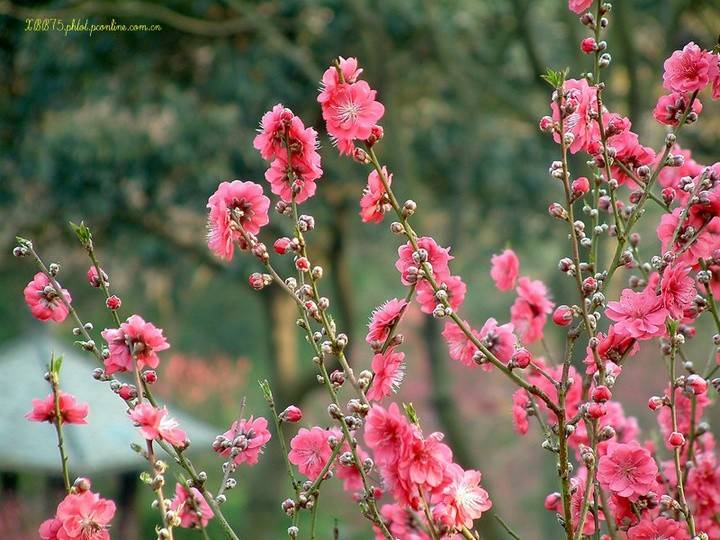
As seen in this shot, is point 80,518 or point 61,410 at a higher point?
point 61,410

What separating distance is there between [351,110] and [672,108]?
0.45 meters

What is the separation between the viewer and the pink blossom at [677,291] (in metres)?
1.17

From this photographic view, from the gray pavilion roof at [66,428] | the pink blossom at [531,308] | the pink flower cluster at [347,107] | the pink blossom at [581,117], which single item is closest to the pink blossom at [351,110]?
the pink flower cluster at [347,107]

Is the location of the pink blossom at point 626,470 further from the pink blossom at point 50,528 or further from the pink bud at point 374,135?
the pink blossom at point 50,528

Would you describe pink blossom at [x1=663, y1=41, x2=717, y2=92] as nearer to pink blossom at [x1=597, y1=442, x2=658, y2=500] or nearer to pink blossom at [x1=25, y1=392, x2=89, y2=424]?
pink blossom at [x1=597, y1=442, x2=658, y2=500]

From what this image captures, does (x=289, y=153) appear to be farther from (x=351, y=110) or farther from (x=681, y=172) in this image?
(x=681, y=172)

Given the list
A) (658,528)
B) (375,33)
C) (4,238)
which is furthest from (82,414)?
(4,238)

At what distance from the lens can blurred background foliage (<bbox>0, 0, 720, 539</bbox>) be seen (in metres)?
5.30

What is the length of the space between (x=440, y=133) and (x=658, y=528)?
630 cm

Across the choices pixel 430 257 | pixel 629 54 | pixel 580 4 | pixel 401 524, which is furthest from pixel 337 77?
pixel 629 54

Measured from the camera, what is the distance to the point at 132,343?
1.18m

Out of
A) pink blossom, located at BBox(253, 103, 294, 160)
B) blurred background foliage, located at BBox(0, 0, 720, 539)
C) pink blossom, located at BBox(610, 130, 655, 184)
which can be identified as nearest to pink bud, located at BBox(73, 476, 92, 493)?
pink blossom, located at BBox(253, 103, 294, 160)

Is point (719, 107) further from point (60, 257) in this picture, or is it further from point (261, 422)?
point (60, 257)

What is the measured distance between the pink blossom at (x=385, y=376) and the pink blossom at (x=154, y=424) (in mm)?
240
